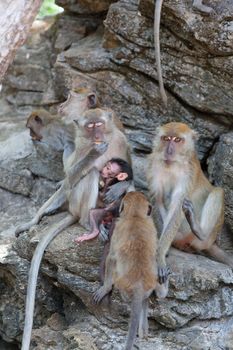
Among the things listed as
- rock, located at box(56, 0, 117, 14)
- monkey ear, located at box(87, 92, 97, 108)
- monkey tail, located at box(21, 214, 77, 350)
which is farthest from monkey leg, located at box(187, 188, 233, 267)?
rock, located at box(56, 0, 117, 14)

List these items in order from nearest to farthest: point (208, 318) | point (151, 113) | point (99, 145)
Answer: point (208, 318), point (99, 145), point (151, 113)

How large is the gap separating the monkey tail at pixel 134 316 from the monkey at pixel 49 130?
295 cm

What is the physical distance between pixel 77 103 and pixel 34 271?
227cm

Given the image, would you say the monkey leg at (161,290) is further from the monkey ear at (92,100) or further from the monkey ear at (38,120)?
the monkey ear at (38,120)

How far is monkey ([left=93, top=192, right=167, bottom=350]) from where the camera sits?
5.98 meters

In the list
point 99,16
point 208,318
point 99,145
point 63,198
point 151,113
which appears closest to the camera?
point 208,318

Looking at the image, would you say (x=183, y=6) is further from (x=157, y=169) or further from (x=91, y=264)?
A: (x=91, y=264)

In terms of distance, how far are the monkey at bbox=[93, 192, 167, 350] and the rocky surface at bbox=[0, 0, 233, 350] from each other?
0.37 m

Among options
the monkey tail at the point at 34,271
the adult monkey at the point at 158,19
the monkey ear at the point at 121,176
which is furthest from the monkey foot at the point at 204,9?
the monkey tail at the point at 34,271

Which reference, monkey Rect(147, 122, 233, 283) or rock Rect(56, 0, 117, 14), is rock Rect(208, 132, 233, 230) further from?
rock Rect(56, 0, 117, 14)

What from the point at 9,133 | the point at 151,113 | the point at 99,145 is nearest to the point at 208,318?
the point at 99,145

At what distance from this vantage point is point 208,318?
683 cm

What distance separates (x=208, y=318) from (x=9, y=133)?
389cm

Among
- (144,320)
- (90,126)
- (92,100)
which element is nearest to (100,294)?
(144,320)
